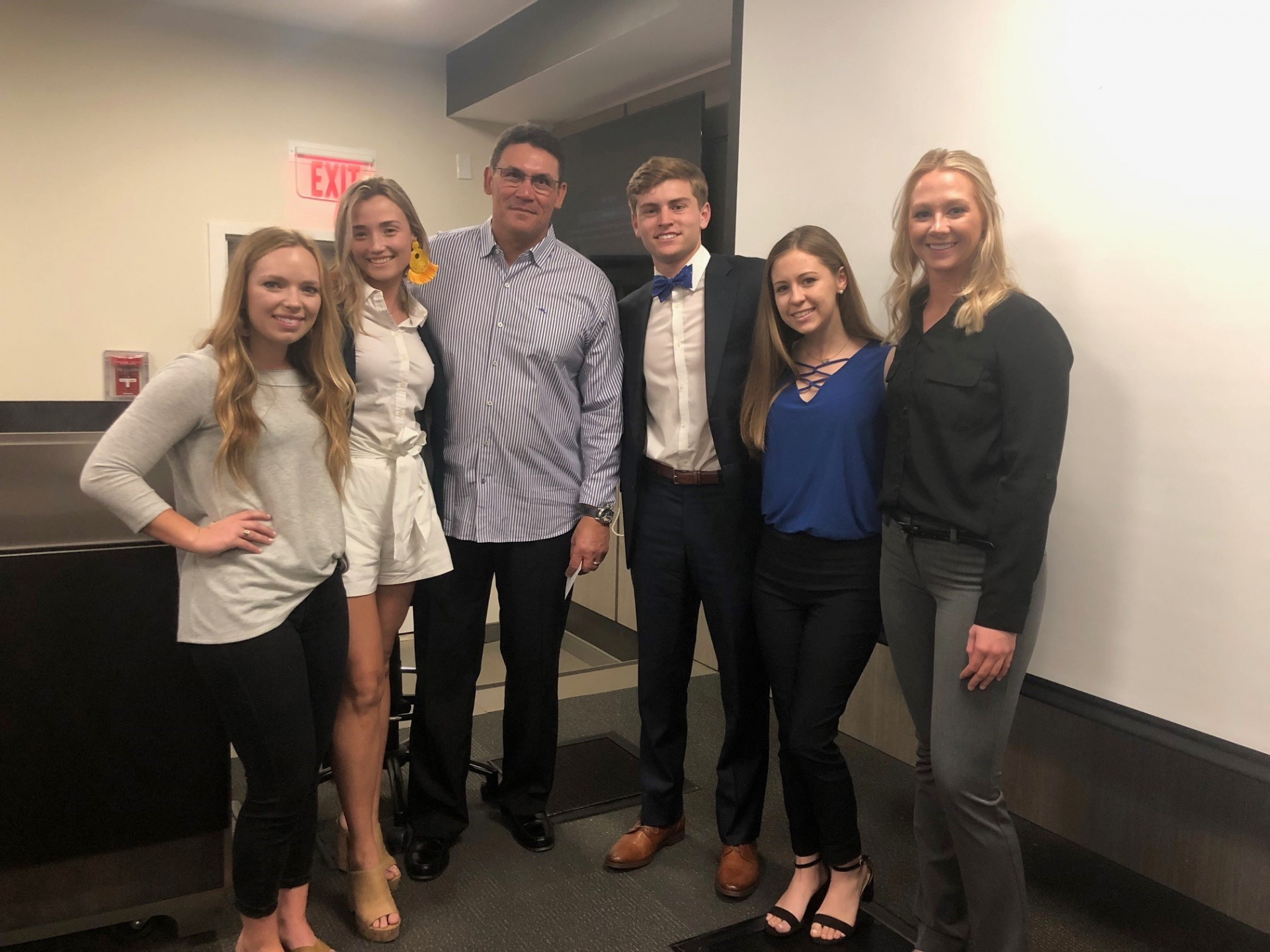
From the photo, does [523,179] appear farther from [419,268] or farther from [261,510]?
[261,510]

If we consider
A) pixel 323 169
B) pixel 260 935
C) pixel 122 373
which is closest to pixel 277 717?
pixel 260 935

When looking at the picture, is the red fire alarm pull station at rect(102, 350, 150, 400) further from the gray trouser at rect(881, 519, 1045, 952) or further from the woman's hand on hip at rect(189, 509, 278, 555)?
the gray trouser at rect(881, 519, 1045, 952)

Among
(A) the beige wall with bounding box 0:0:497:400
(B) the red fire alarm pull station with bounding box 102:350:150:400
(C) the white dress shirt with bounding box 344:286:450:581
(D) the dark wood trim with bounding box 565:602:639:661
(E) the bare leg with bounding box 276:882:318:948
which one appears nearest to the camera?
(E) the bare leg with bounding box 276:882:318:948

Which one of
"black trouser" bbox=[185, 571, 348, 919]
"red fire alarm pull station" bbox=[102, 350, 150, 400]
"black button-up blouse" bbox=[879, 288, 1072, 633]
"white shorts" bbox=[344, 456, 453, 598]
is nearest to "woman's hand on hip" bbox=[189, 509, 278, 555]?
"black trouser" bbox=[185, 571, 348, 919]

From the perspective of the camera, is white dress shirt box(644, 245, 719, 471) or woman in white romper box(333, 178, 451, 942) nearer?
woman in white romper box(333, 178, 451, 942)

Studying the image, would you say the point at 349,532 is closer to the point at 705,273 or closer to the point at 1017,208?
the point at 705,273

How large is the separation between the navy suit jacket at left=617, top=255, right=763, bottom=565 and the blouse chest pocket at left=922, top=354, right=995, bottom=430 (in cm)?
50

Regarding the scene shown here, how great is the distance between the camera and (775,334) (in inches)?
77.4

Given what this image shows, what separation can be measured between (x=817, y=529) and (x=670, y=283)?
68cm

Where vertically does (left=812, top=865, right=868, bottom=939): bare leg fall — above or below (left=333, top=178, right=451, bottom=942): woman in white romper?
below

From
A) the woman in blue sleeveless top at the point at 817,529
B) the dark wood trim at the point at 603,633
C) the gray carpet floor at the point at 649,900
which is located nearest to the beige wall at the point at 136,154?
the dark wood trim at the point at 603,633

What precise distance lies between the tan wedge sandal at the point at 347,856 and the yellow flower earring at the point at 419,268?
3.98ft

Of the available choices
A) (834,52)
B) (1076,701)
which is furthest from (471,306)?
(1076,701)

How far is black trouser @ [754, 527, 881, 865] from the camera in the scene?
1892 mm
